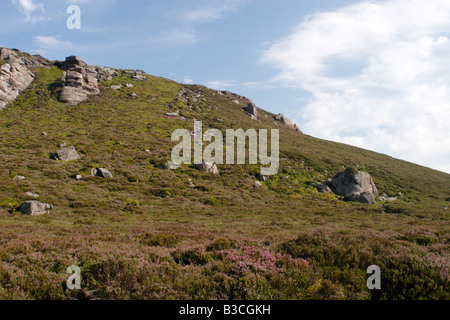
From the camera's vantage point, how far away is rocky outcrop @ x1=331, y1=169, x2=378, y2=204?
37.5 m

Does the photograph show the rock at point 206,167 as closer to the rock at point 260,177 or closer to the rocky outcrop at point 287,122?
the rock at point 260,177

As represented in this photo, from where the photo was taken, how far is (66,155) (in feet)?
107

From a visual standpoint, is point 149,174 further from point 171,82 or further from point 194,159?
point 171,82

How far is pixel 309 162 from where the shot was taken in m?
51.3

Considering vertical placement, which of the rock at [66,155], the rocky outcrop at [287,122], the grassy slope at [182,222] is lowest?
the grassy slope at [182,222]

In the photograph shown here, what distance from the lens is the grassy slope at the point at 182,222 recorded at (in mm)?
5664

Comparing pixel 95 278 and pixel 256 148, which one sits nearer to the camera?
pixel 95 278

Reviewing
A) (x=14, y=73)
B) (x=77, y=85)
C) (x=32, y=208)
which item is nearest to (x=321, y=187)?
(x=32, y=208)

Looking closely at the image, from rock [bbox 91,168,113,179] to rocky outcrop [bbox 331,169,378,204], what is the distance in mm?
35532

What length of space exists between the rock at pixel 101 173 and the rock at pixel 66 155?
6.40m

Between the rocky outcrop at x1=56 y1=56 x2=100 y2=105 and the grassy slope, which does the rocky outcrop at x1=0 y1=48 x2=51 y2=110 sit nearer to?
the grassy slope

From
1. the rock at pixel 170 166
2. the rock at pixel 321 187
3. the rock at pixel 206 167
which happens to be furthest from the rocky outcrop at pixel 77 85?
the rock at pixel 321 187
